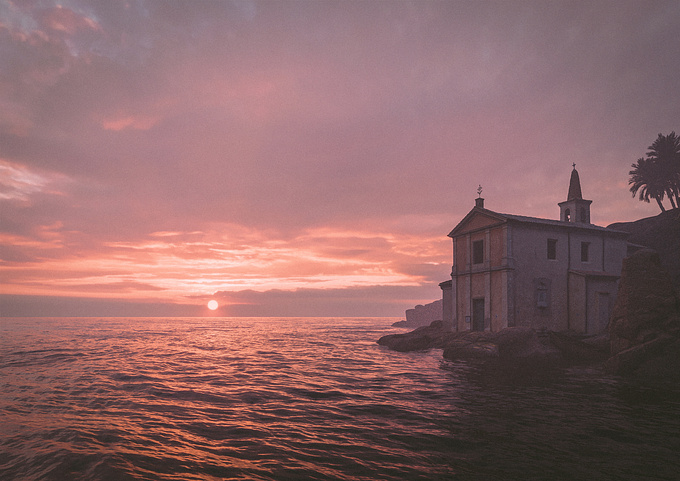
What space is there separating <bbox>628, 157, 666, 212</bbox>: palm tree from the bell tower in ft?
77.4

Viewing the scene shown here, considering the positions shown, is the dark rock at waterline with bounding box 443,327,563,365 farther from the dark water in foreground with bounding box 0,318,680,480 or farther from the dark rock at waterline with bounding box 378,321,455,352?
the dark rock at waterline with bounding box 378,321,455,352

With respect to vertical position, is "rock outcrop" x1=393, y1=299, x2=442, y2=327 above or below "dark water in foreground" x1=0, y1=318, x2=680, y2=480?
below

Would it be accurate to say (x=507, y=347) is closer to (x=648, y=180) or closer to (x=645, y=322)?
(x=645, y=322)

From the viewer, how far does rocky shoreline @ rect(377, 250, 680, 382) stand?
20203mm

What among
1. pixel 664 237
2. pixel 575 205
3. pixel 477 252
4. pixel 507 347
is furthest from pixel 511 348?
pixel 664 237

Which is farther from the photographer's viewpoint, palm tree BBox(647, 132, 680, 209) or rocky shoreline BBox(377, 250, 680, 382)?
palm tree BBox(647, 132, 680, 209)

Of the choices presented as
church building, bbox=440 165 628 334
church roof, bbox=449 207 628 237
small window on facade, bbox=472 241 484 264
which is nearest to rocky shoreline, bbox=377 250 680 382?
church building, bbox=440 165 628 334

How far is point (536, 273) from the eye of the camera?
31359 mm

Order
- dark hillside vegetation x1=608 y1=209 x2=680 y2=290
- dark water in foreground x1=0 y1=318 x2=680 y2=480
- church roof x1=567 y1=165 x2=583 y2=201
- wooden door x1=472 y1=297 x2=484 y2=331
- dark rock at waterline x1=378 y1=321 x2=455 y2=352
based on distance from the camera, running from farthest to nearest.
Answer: dark hillside vegetation x1=608 y1=209 x2=680 y2=290 < church roof x1=567 y1=165 x2=583 y2=201 < dark rock at waterline x1=378 y1=321 x2=455 y2=352 < wooden door x1=472 y1=297 x2=484 y2=331 < dark water in foreground x1=0 y1=318 x2=680 y2=480

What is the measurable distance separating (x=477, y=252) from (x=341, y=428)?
27.4 metres

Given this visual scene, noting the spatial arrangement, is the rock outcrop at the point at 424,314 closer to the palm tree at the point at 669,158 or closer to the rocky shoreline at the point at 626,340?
the palm tree at the point at 669,158

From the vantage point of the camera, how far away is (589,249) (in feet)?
111

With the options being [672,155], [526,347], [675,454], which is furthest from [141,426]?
[672,155]

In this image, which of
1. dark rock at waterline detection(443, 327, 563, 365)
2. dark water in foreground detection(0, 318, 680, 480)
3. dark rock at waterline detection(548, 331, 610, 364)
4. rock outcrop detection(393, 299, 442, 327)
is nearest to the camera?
dark water in foreground detection(0, 318, 680, 480)
